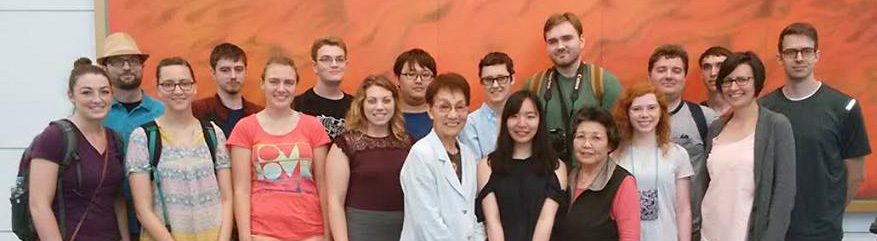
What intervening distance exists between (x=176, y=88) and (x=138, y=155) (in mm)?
323

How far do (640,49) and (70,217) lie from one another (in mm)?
3267

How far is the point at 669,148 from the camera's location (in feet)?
10.1

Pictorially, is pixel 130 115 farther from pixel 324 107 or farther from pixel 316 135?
pixel 316 135

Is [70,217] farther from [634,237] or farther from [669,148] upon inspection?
[669,148]

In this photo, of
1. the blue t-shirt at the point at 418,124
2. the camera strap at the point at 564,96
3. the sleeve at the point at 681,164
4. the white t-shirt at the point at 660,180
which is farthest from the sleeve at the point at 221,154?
the sleeve at the point at 681,164

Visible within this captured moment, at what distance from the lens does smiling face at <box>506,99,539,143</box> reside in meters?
2.88

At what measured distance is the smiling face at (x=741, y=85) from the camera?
9.98ft

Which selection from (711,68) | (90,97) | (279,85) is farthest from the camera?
(711,68)

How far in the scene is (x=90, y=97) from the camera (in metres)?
2.82

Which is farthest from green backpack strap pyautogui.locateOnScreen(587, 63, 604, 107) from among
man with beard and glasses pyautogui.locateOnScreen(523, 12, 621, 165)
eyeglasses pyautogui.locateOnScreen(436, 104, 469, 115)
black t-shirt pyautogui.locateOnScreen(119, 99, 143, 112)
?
black t-shirt pyautogui.locateOnScreen(119, 99, 143, 112)

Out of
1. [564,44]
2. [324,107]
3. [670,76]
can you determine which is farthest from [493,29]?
[324,107]

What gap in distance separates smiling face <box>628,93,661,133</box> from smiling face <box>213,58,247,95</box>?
2023 millimetres

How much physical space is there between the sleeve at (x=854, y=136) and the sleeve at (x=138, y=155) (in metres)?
3.24

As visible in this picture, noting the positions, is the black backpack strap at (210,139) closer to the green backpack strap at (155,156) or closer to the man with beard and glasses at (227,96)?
the green backpack strap at (155,156)
